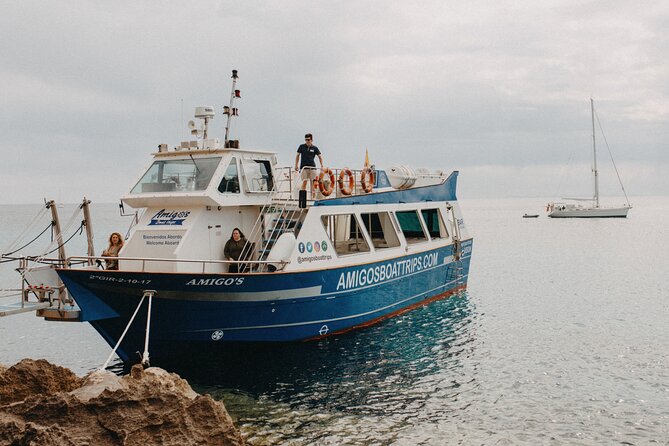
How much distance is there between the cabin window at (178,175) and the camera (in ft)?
42.1

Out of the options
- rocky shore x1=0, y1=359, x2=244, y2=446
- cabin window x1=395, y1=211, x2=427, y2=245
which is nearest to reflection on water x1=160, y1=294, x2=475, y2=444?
rocky shore x1=0, y1=359, x2=244, y2=446

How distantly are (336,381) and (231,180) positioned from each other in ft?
16.5

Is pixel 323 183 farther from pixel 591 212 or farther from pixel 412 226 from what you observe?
pixel 591 212

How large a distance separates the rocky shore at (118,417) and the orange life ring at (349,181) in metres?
7.95

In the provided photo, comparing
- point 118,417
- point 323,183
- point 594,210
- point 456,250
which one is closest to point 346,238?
point 323,183

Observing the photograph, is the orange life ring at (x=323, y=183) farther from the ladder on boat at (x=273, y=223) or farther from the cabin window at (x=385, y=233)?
the cabin window at (x=385, y=233)

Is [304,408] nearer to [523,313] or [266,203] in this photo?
[266,203]

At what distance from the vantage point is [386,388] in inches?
436

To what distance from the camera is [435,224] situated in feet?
64.1

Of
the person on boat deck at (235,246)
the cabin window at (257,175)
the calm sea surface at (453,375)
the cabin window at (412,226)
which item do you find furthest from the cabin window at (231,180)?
the cabin window at (412,226)

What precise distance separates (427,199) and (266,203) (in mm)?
6999

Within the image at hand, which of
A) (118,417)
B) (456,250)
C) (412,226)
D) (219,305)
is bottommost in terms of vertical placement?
(118,417)

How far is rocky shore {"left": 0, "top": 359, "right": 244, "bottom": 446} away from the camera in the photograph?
6.39m

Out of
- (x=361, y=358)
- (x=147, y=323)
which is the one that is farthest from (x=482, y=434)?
(x=147, y=323)
